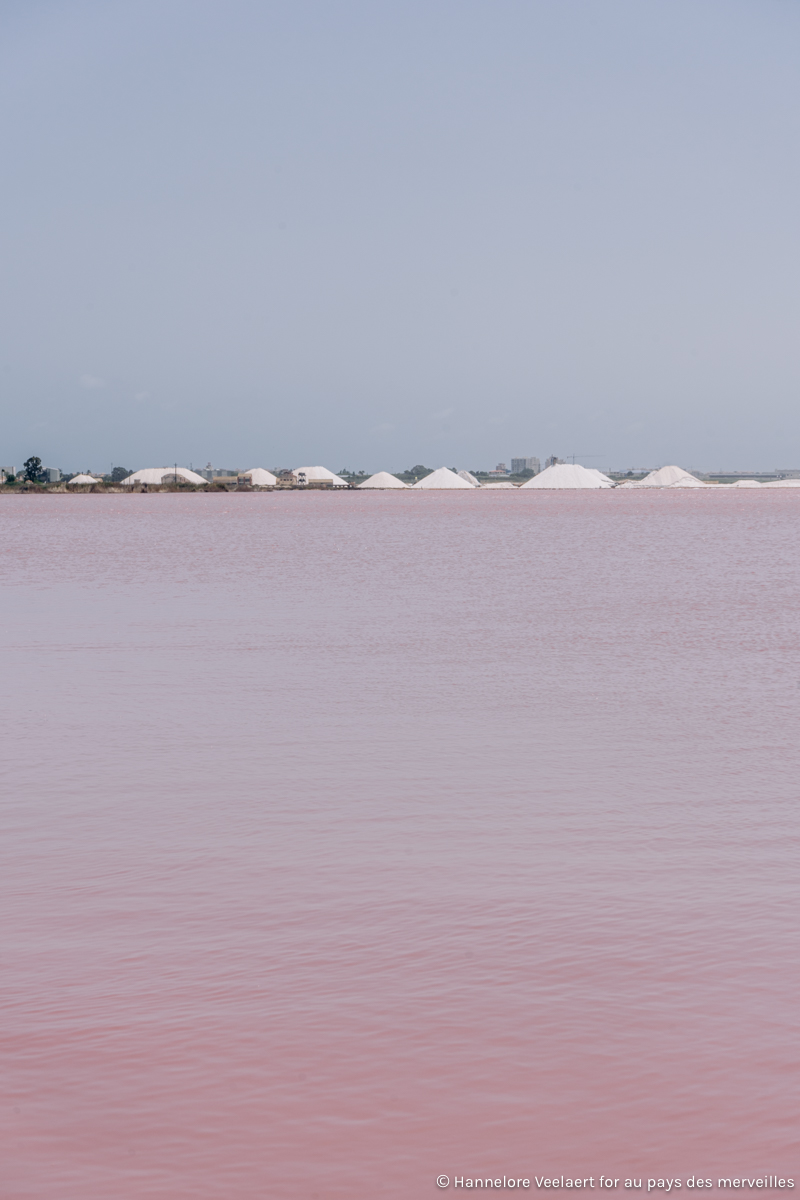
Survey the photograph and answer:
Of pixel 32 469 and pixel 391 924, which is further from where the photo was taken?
pixel 32 469

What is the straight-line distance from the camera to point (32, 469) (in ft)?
596

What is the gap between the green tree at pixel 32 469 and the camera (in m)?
180

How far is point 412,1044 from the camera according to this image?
425cm

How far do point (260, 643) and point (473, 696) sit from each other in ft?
15.9

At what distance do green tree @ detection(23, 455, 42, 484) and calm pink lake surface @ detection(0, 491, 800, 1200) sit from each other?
576ft

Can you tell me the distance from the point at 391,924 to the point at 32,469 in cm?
18658

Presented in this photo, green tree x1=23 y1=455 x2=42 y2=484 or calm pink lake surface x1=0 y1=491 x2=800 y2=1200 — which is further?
green tree x1=23 y1=455 x2=42 y2=484

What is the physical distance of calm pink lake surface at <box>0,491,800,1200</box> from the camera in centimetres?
369

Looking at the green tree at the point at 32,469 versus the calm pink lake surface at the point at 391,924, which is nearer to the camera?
the calm pink lake surface at the point at 391,924

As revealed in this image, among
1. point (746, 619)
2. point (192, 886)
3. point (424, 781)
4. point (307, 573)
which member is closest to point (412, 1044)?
point (192, 886)

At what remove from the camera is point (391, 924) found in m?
5.42

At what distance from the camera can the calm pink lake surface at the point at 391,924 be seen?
369cm

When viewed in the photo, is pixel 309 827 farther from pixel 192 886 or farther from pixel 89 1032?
pixel 89 1032

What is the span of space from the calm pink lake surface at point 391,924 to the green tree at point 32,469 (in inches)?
6916
